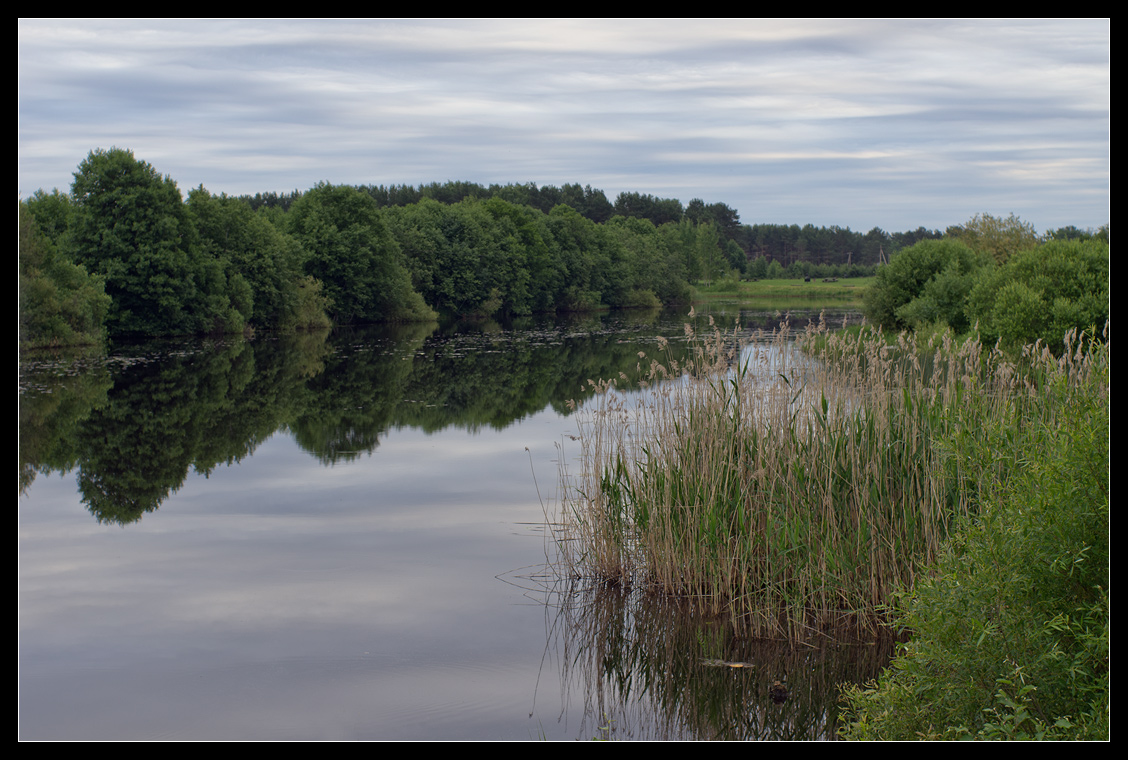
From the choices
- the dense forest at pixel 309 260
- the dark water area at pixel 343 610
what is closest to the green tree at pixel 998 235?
the dense forest at pixel 309 260

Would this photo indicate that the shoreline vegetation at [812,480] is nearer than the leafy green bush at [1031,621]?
No

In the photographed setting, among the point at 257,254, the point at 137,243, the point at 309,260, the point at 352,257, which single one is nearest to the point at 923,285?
the point at 137,243

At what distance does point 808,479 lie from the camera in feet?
24.1

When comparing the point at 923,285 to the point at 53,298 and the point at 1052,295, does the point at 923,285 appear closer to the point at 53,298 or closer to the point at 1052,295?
the point at 1052,295

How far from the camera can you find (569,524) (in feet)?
29.0

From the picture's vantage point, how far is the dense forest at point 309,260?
115 feet

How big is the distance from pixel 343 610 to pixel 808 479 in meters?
4.15

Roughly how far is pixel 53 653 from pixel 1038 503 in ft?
23.3

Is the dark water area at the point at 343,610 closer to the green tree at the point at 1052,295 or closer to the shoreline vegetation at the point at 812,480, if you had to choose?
the shoreline vegetation at the point at 812,480

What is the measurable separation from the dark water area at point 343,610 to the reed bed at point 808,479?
0.36 meters

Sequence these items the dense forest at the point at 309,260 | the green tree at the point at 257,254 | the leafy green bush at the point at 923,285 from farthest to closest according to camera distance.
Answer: the green tree at the point at 257,254 < the dense forest at the point at 309,260 < the leafy green bush at the point at 923,285

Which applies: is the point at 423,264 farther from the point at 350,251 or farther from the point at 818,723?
the point at 818,723
